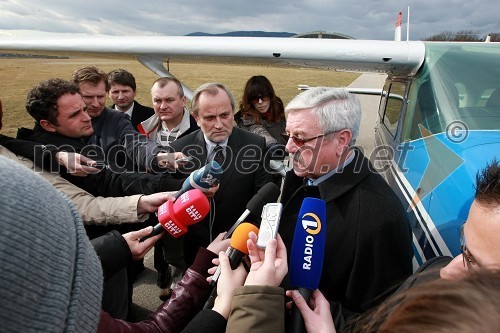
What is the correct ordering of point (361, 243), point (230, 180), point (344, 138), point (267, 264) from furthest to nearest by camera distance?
point (230, 180)
point (344, 138)
point (361, 243)
point (267, 264)

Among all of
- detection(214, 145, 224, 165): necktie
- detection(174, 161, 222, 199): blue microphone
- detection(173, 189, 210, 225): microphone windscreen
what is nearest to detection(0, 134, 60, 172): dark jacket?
detection(174, 161, 222, 199): blue microphone

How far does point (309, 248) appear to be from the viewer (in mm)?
1204

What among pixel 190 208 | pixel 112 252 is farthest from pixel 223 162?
pixel 112 252

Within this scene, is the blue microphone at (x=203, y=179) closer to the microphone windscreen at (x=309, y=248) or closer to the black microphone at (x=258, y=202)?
the black microphone at (x=258, y=202)

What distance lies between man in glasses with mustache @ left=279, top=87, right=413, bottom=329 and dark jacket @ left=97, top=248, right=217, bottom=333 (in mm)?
381

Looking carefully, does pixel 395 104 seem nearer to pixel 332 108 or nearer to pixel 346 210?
pixel 332 108

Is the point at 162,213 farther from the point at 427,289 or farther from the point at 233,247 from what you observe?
the point at 427,289

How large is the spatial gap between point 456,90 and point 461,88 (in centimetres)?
3

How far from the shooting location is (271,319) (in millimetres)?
997

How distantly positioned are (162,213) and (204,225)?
3.18ft

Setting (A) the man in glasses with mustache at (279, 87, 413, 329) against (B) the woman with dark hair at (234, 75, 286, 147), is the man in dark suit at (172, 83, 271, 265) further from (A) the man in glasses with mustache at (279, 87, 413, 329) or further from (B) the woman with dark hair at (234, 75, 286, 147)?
(B) the woman with dark hair at (234, 75, 286, 147)

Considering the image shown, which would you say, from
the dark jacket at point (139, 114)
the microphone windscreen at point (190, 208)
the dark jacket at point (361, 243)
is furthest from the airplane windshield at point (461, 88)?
the dark jacket at point (139, 114)

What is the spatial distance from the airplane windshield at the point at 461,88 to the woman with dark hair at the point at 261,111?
1.58 m

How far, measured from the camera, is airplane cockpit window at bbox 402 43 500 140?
2.26 m
